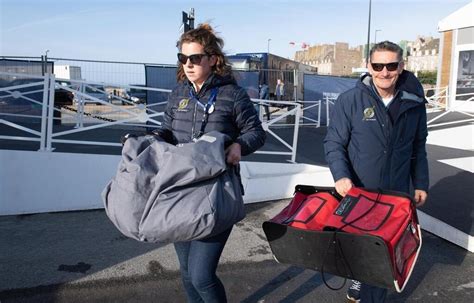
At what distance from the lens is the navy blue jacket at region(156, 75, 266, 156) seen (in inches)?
99.9

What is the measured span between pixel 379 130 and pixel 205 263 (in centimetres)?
133

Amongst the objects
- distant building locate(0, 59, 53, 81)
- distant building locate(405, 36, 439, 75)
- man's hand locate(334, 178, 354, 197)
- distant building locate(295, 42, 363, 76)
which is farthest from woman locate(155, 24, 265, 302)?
distant building locate(295, 42, 363, 76)

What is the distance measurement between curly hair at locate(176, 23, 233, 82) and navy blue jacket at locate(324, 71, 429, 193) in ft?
2.67

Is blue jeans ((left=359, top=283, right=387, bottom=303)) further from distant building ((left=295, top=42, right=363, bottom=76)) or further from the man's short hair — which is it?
distant building ((left=295, top=42, right=363, bottom=76))

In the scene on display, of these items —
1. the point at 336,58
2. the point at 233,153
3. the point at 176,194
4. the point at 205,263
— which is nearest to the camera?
the point at 176,194

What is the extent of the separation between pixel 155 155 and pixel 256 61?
20.7m

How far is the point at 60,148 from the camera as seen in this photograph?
23.2 feet

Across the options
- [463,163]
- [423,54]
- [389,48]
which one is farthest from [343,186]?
[423,54]

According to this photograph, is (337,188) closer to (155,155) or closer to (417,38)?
(155,155)

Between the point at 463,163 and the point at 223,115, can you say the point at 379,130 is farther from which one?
the point at 463,163

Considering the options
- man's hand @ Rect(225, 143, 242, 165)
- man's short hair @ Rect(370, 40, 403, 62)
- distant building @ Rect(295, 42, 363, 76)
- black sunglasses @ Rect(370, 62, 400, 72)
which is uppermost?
distant building @ Rect(295, 42, 363, 76)

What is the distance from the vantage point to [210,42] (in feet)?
8.45

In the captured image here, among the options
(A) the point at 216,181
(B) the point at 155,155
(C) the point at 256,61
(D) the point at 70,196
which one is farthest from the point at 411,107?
(C) the point at 256,61

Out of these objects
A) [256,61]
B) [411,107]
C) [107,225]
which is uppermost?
[256,61]
